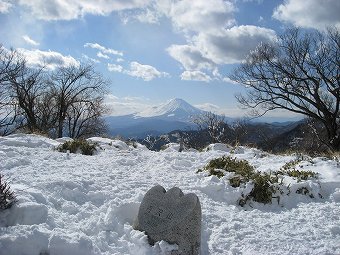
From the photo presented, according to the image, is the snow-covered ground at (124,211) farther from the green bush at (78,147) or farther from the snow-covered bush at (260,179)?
the green bush at (78,147)

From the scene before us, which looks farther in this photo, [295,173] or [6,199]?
[295,173]

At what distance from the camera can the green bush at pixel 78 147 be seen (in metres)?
10.1

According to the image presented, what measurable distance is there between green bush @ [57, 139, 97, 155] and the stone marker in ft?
18.6

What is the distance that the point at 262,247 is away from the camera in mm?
4836

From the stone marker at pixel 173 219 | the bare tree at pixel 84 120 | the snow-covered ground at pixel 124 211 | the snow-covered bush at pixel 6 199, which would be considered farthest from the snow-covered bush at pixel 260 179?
the bare tree at pixel 84 120

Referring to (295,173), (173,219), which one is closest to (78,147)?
(295,173)

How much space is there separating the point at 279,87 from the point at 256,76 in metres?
1.55

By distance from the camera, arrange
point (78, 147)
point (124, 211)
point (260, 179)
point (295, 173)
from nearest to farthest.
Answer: point (124, 211), point (260, 179), point (295, 173), point (78, 147)

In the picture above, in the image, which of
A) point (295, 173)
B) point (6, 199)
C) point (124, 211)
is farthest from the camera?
point (295, 173)

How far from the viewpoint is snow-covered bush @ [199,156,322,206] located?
6.66m

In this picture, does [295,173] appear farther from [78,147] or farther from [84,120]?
[84,120]

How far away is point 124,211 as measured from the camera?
525cm

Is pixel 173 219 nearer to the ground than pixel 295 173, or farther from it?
nearer to the ground

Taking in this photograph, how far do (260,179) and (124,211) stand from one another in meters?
2.94
